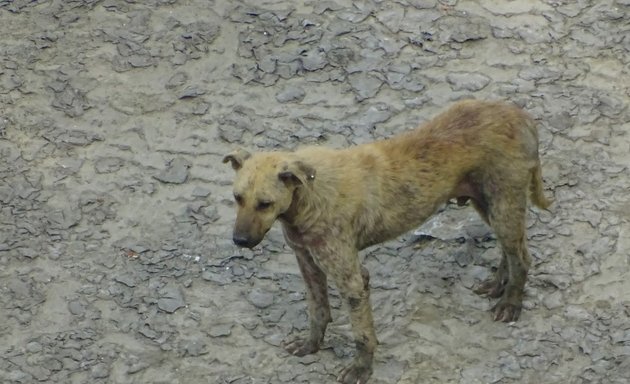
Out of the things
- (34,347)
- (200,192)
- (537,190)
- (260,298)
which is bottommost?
(34,347)

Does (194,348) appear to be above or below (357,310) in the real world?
below

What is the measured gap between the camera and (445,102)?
37.1ft

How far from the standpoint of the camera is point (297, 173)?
8.27 meters

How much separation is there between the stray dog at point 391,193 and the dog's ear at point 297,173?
0.02 meters

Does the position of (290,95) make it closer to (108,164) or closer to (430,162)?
(108,164)

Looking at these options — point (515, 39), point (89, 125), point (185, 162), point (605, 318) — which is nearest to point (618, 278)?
point (605, 318)

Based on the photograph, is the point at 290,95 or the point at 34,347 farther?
the point at 290,95

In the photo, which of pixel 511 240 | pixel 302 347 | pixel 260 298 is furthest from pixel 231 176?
pixel 511 240

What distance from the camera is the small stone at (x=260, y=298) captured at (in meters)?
9.70

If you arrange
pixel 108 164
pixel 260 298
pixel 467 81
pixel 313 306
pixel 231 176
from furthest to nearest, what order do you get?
pixel 467 81 < pixel 108 164 < pixel 231 176 < pixel 260 298 < pixel 313 306

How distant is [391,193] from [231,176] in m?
2.31

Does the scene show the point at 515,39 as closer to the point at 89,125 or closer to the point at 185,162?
the point at 185,162

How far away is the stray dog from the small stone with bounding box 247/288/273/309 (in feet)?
1.62

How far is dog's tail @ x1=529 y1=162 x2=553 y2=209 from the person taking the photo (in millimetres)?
9247
